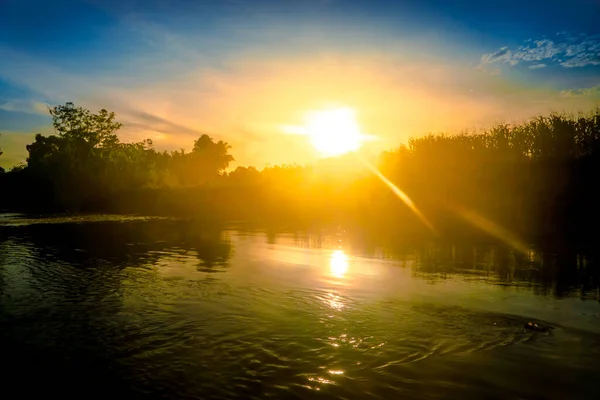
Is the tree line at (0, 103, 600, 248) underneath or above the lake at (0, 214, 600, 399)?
above

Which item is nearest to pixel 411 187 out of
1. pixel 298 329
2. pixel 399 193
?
pixel 399 193

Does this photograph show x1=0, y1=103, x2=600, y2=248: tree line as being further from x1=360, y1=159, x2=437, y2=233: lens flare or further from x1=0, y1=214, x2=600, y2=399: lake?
x1=0, y1=214, x2=600, y2=399: lake

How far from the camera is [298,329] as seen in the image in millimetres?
11312

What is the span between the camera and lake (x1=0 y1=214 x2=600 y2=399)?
814 centimetres

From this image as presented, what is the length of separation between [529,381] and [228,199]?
7289 cm

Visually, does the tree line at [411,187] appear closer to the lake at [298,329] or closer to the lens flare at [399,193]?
the lens flare at [399,193]

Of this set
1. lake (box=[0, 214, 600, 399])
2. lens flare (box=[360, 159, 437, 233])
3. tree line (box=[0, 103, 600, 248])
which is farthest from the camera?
lens flare (box=[360, 159, 437, 233])

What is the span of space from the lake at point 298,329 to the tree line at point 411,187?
18.1 meters

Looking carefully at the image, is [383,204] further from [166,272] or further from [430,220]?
[166,272]

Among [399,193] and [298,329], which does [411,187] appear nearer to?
[399,193]

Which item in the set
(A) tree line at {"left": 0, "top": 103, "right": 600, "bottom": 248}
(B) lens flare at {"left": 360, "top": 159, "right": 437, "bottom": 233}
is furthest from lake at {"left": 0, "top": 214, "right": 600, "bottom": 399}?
(B) lens flare at {"left": 360, "top": 159, "right": 437, "bottom": 233}

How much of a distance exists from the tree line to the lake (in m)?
18.1

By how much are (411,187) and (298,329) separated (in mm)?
48075

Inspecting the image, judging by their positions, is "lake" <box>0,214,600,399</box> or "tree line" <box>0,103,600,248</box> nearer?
"lake" <box>0,214,600,399</box>
